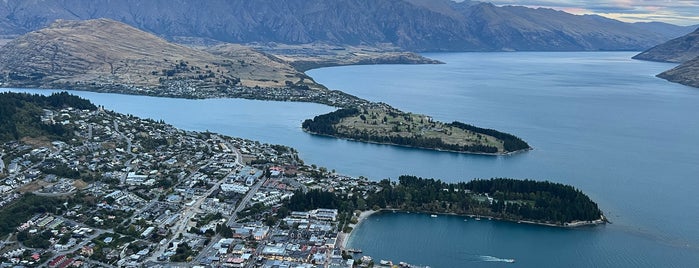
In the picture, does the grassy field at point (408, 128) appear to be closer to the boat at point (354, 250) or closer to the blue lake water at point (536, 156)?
the blue lake water at point (536, 156)

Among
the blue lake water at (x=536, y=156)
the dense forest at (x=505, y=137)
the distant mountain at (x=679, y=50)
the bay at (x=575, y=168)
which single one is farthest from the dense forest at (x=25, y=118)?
the distant mountain at (x=679, y=50)

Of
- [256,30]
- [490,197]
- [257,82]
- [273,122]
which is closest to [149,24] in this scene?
[256,30]

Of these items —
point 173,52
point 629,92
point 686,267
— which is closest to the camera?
point 686,267

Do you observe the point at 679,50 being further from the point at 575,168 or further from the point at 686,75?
the point at 575,168

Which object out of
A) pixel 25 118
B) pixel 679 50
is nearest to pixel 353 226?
pixel 25 118

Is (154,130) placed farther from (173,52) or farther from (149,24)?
(149,24)

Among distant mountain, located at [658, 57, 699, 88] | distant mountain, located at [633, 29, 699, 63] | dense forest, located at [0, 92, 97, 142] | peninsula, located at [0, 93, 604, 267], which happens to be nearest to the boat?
peninsula, located at [0, 93, 604, 267]
